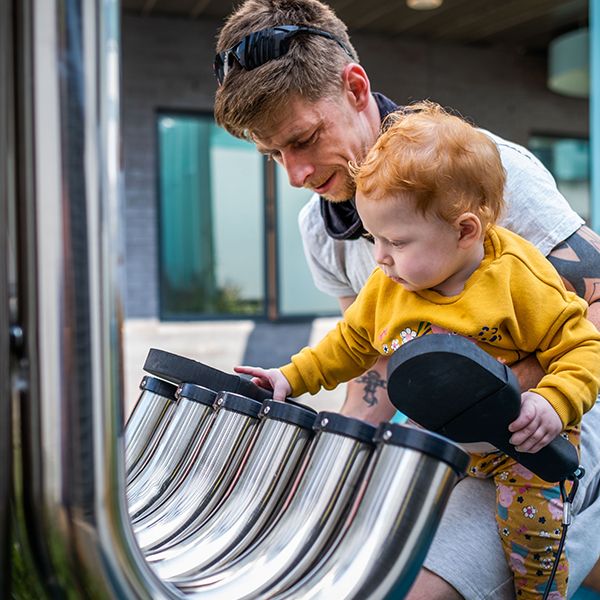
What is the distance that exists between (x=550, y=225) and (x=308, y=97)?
0.39 meters

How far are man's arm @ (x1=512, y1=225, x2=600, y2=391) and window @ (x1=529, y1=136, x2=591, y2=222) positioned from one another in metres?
6.73

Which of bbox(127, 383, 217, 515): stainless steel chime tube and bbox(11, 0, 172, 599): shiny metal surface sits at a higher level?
bbox(11, 0, 172, 599): shiny metal surface

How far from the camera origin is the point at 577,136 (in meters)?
7.74

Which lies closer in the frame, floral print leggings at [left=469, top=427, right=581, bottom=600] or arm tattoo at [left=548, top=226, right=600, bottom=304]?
floral print leggings at [left=469, top=427, right=581, bottom=600]

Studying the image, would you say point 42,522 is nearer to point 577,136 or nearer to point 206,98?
point 206,98

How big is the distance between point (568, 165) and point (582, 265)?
6974mm

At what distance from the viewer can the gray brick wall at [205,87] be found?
6.28 metres

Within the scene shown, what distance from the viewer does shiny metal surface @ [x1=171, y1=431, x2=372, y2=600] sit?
45 cm

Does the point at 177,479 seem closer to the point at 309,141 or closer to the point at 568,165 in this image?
the point at 309,141

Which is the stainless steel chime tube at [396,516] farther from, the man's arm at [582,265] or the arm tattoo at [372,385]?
the arm tattoo at [372,385]

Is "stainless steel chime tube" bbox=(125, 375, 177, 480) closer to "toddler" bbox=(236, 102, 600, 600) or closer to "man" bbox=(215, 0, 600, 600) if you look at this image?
"toddler" bbox=(236, 102, 600, 600)

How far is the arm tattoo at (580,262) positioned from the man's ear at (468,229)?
0.82ft

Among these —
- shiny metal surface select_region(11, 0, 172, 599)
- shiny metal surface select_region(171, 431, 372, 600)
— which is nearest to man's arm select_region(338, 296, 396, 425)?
shiny metal surface select_region(171, 431, 372, 600)

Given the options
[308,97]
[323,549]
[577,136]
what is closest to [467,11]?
[577,136]
